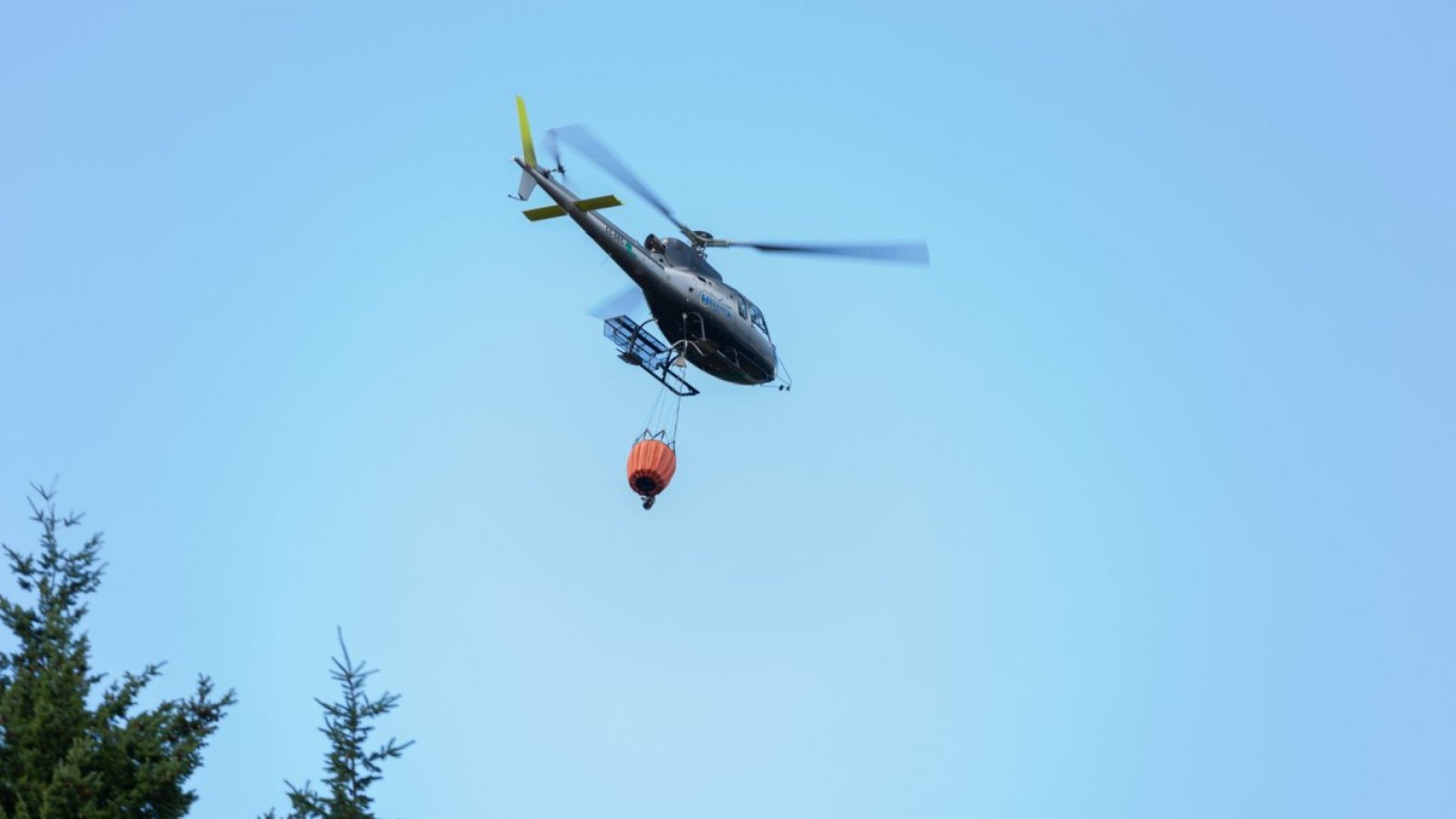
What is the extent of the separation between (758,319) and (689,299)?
3008mm

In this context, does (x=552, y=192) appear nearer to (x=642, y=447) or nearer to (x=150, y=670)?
(x=642, y=447)

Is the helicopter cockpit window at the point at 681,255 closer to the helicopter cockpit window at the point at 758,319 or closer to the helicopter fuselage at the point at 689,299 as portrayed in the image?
the helicopter fuselage at the point at 689,299

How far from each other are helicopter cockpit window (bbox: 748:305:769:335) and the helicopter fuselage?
Result: 0.13 feet

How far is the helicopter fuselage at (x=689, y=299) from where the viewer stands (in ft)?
107

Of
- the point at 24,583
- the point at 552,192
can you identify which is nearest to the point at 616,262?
the point at 552,192

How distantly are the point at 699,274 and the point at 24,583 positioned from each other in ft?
56.8

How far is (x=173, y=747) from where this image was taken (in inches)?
741

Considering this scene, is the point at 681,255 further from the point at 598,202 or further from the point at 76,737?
the point at 76,737

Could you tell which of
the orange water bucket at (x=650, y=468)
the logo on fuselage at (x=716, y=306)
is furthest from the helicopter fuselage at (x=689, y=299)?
the orange water bucket at (x=650, y=468)

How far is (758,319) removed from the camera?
35938 mm

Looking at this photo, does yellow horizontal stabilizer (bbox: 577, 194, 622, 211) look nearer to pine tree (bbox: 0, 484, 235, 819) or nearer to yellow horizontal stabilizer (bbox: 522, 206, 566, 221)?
yellow horizontal stabilizer (bbox: 522, 206, 566, 221)

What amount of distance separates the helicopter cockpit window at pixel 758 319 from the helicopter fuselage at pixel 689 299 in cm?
4

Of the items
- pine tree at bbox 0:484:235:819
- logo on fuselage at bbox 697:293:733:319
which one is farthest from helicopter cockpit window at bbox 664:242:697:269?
pine tree at bbox 0:484:235:819

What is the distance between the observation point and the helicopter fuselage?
3259 centimetres
